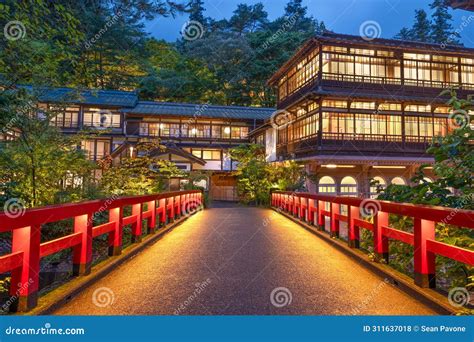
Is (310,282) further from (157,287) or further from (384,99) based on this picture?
(384,99)

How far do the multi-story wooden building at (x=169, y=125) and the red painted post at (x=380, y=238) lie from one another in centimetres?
2771

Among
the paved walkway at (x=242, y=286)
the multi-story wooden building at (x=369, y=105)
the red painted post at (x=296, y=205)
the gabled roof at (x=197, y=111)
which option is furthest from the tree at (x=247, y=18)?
the paved walkway at (x=242, y=286)

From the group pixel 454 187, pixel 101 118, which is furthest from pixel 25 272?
pixel 101 118

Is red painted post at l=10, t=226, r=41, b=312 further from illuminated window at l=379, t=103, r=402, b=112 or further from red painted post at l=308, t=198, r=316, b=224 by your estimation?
illuminated window at l=379, t=103, r=402, b=112

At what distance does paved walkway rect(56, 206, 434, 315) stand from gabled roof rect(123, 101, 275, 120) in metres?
28.4

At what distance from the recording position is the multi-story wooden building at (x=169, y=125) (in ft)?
110

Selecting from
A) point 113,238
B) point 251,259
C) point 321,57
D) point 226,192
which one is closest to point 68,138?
point 113,238

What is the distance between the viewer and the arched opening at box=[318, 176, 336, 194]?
2206 cm

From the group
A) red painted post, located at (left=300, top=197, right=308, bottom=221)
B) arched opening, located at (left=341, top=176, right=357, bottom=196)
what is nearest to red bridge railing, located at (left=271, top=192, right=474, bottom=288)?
→ red painted post, located at (left=300, top=197, right=308, bottom=221)

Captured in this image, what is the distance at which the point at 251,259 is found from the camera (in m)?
6.48

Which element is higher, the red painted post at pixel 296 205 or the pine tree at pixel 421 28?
the pine tree at pixel 421 28

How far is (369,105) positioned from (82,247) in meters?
21.7

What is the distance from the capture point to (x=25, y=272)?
3531 mm

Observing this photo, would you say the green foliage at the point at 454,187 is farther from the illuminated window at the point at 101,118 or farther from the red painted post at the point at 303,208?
the illuminated window at the point at 101,118
